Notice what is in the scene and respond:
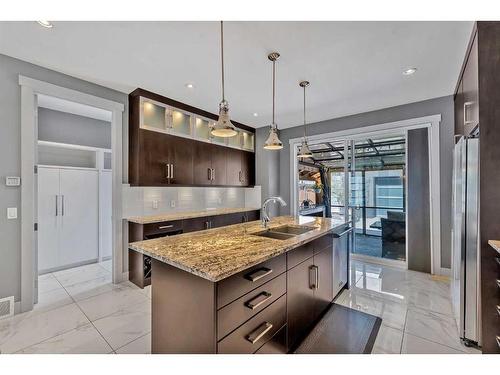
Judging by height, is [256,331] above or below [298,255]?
below

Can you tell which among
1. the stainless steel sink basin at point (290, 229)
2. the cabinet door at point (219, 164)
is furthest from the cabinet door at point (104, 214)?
the stainless steel sink basin at point (290, 229)

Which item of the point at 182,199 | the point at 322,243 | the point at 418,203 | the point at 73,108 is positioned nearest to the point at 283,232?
the point at 322,243

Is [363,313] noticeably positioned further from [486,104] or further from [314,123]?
[314,123]

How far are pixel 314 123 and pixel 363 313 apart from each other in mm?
3434

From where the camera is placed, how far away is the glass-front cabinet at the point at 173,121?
3338 mm

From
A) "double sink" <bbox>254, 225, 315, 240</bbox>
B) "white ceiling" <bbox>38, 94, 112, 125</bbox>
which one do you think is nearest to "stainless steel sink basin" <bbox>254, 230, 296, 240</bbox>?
"double sink" <bbox>254, 225, 315, 240</bbox>

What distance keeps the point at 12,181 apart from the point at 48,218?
144 centimetres

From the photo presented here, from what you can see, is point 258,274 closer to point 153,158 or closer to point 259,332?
point 259,332

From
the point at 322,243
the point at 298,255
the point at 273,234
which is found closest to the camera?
the point at 298,255

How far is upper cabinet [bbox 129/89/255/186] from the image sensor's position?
328 centimetres

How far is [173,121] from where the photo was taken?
12.0ft

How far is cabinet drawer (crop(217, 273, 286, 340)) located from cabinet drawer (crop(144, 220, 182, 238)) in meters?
2.03

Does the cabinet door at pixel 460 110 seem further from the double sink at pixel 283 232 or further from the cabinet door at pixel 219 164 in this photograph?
the cabinet door at pixel 219 164

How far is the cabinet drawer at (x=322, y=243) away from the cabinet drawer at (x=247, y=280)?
579 millimetres
